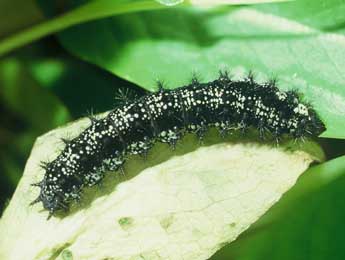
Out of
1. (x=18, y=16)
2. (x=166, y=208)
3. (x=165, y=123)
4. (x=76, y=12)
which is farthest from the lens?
(x=18, y=16)

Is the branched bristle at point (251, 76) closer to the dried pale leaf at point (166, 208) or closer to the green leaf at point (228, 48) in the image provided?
the green leaf at point (228, 48)

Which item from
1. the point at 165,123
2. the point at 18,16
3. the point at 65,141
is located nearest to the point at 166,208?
Answer: the point at 165,123

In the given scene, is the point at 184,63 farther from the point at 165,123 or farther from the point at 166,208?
the point at 166,208

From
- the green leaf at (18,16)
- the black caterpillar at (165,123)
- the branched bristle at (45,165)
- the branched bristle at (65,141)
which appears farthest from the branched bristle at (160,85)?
the green leaf at (18,16)

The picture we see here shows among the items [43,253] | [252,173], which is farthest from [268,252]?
[43,253]

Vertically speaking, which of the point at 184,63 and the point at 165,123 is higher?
the point at 184,63

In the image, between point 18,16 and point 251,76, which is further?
point 18,16
